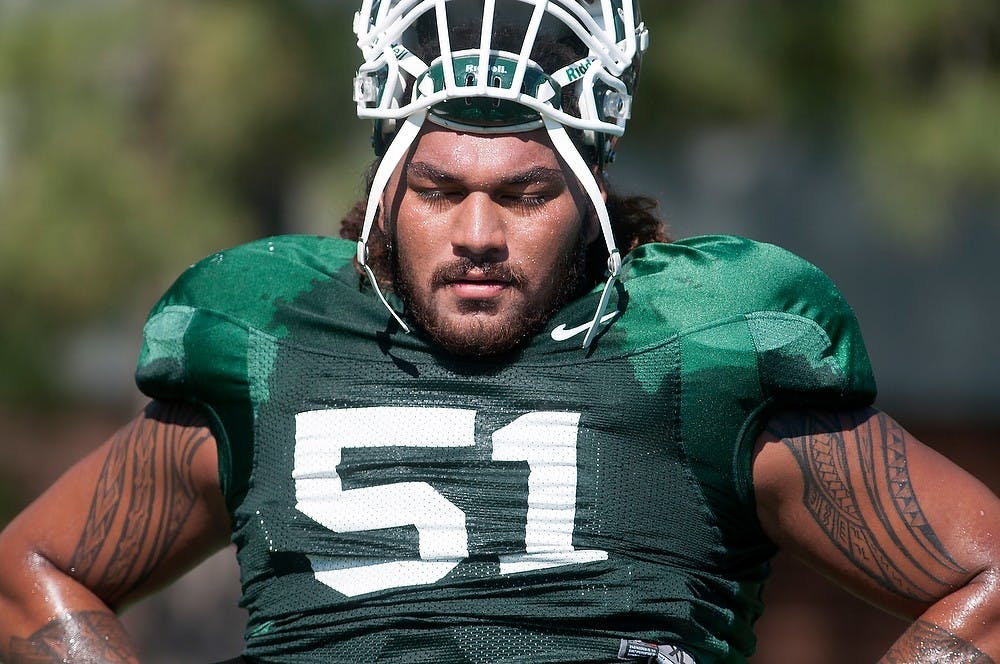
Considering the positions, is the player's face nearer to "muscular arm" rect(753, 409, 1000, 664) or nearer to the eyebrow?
the eyebrow

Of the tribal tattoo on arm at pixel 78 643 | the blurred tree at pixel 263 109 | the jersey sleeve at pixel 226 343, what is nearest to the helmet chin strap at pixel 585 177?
the jersey sleeve at pixel 226 343

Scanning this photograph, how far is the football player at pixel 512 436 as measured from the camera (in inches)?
92.1

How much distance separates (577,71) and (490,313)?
439 mm

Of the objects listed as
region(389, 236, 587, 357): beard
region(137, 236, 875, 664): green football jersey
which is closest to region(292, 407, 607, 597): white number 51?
region(137, 236, 875, 664): green football jersey

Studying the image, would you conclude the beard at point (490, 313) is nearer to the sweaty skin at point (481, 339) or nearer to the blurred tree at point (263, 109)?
the sweaty skin at point (481, 339)

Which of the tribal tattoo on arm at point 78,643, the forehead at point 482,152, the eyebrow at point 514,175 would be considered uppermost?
the forehead at point 482,152

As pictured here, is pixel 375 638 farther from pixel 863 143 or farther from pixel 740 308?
pixel 863 143

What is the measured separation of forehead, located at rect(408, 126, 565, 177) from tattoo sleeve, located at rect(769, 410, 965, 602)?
0.60 meters

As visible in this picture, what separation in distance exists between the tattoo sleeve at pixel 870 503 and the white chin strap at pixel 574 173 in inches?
14.4

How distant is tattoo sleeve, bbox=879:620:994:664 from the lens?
2307 mm

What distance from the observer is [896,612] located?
2441mm

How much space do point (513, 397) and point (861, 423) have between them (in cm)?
56

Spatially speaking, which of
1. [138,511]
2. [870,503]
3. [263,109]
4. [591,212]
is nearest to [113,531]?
[138,511]

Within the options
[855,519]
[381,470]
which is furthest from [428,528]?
[855,519]
